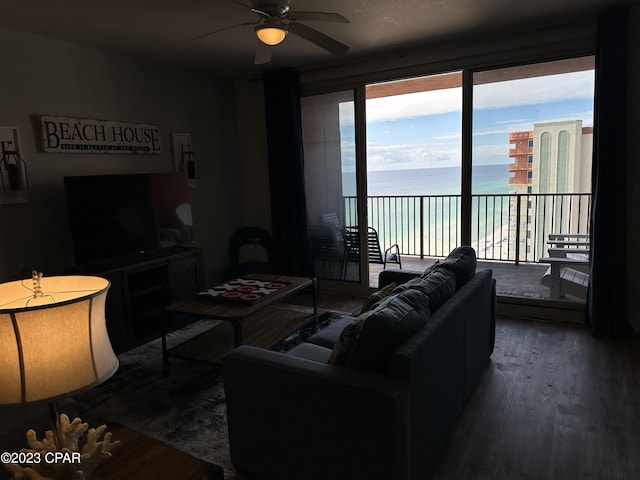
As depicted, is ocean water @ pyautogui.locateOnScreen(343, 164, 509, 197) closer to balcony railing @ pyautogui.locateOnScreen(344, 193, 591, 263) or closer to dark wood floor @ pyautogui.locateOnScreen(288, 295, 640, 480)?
balcony railing @ pyautogui.locateOnScreen(344, 193, 591, 263)

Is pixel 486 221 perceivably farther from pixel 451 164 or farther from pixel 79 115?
pixel 79 115

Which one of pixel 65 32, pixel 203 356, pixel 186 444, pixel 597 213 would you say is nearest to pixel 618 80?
pixel 597 213

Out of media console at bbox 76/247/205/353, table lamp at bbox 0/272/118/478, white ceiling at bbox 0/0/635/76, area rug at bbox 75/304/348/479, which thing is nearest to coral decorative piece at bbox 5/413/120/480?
table lamp at bbox 0/272/118/478

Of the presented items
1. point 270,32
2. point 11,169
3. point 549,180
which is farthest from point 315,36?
point 549,180

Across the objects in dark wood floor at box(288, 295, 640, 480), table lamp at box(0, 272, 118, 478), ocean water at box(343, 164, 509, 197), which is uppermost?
ocean water at box(343, 164, 509, 197)

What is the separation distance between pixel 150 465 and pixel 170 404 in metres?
1.36

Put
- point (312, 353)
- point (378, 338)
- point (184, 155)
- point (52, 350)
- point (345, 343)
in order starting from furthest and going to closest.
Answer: point (184, 155) < point (312, 353) < point (345, 343) < point (378, 338) < point (52, 350)

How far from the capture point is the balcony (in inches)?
205

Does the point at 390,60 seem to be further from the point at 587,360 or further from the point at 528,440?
the point at 528,440

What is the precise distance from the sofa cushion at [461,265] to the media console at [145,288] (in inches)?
74.4

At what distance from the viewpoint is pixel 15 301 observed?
3.85 ft

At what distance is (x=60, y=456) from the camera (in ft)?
3.34

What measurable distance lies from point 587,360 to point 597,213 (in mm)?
1128

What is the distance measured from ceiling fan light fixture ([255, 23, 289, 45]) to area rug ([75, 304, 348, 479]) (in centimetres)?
196
